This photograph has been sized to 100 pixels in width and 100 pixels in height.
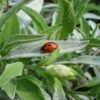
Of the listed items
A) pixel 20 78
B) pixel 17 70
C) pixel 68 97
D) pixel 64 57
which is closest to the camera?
pixel 17 70

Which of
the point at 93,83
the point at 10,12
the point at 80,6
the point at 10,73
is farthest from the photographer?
the point at 93,83

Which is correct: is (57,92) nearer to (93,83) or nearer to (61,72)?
(61,72)

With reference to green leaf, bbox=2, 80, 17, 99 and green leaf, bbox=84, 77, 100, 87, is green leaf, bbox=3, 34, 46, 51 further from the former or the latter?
green leaf, bbox=84, 77, 100, 87

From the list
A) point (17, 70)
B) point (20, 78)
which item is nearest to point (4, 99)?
point (20, 78)

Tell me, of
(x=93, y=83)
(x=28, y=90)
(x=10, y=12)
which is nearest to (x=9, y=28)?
(x=10, y=12)

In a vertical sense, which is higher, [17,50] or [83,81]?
[17,50]

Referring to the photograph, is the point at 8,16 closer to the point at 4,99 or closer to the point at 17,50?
the point at 17,50

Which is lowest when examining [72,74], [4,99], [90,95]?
[90,95]

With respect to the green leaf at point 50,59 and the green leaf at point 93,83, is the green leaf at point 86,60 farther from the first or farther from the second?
the green leaf at point 93,83
